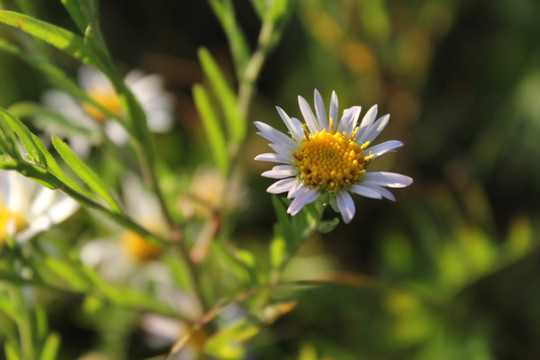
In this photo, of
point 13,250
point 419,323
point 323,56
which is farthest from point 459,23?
point 13,250

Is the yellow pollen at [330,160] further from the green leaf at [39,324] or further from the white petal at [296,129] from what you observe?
the green leaf at [39,324]

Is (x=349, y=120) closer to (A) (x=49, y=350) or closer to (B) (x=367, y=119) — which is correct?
(B) (x=367, y=119)

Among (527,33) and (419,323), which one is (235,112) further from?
(527,33)

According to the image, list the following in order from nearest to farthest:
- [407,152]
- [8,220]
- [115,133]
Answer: [8,220], [115,133], [407,152]

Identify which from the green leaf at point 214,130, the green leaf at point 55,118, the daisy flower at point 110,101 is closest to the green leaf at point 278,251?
the green leaf at point 214,130

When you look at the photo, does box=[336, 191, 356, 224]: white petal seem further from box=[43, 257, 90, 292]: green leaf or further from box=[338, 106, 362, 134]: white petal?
box=[43, 257, 90, 292]: green leaf

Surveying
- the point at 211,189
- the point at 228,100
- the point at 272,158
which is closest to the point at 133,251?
the point at 211,189
